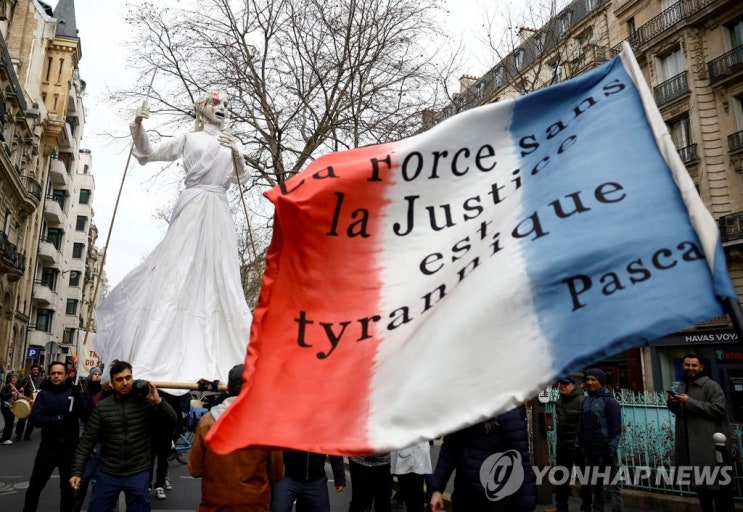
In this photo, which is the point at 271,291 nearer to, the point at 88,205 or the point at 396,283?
the point at 396,283

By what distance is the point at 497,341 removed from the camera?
2.16m

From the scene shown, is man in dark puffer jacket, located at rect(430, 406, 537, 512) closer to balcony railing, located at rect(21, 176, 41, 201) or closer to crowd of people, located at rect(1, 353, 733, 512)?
crowd of people, located at rect(1, 353, 733, 512)

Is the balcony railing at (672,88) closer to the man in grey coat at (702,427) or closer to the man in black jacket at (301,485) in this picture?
the man in grey coat at (702,427)

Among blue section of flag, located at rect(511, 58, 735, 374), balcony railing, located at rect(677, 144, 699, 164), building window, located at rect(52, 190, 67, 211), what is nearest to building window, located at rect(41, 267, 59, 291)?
building window, located at rect(52, 190, 67, 211)

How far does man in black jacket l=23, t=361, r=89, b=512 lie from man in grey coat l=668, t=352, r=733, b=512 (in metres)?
6.25

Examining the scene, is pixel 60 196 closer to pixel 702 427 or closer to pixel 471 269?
pixel 702 427

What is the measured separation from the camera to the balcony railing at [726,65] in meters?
21.9

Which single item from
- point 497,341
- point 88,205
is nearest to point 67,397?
point 497,341

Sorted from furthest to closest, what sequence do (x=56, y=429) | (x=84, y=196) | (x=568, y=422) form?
(x=84, y=196) < (x=568, y=422) < (x=56, y=429)

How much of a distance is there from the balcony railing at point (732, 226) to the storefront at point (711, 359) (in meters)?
3.21

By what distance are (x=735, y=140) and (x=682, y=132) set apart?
2.24 metres

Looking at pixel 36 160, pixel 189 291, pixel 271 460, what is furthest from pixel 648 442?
pixel 36 160

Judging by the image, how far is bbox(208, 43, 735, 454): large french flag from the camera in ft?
6.75

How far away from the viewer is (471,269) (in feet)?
7.96
